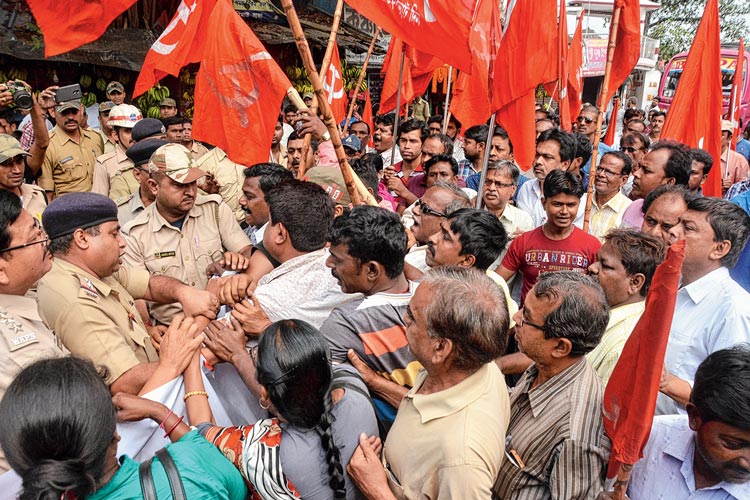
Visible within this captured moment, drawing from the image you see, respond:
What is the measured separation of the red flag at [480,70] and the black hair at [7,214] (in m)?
3.15

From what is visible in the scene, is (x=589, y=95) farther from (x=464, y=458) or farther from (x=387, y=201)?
(x=464, y=458)

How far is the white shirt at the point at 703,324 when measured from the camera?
7.65 ft

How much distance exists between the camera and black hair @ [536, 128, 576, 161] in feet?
16.9

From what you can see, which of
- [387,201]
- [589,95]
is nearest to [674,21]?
[589,95]

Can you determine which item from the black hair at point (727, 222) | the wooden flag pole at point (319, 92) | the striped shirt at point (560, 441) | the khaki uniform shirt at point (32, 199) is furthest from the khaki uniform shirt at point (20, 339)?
the black hair at point (727, 222)

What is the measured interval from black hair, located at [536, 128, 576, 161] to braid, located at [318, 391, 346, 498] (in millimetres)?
4132

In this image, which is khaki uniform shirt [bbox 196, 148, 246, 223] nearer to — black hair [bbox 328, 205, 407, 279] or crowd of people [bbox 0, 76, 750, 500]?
crowd of people [bbox 0, 76, 750, 500]

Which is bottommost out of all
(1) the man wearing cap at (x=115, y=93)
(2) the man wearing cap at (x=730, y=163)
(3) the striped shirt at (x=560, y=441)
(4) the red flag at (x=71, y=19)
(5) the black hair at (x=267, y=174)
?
(2) the man wearing cap at (x=730, y=163)

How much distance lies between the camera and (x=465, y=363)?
5.67ft

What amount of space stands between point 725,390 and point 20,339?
224 cm

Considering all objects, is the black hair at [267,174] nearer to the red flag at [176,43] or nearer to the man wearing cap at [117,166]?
the red flag at [176,43]

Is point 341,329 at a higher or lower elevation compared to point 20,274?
lower

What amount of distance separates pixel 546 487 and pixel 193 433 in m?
1.12

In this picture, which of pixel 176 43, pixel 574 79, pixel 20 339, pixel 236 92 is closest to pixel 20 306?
pixel 20 339
